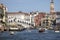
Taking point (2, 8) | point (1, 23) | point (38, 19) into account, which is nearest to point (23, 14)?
point (38, 19)

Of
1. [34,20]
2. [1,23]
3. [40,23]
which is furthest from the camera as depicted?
[34,20]

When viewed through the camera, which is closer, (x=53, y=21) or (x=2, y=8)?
(x=2, y=8)

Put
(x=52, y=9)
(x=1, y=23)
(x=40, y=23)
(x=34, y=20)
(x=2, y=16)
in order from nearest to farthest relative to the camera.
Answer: (x=1, y=23) → (x=2, y=16) → (x=40, y=23) → (x=34, y=20) → (x=52, y=9)

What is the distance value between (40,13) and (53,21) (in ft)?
24.4

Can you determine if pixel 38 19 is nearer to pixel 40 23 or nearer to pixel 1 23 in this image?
pixel 40 23

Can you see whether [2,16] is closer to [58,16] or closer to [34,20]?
[34,20]

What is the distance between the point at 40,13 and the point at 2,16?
38652 mm

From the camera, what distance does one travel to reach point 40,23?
403 feet

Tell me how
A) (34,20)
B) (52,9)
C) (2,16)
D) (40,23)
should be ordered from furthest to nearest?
(52,9) < (34,20) < (40,23) < (2,16)

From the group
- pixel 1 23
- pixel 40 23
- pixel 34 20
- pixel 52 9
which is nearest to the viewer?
pixel 1 23

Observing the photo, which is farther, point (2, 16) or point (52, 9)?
point (52, 9)

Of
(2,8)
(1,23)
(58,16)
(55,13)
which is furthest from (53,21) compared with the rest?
(1,23)

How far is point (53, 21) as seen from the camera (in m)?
137

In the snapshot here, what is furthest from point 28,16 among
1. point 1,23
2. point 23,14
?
point 1,23
